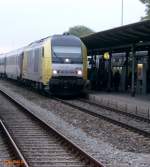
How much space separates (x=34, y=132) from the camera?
651 inches

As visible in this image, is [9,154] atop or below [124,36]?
below

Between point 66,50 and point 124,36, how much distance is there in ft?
9.64

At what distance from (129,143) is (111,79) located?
2648 centimetres

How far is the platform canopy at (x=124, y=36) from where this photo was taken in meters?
25.7

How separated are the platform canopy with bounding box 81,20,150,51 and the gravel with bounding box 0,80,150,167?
4.46 m

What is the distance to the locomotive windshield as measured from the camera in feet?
99.5

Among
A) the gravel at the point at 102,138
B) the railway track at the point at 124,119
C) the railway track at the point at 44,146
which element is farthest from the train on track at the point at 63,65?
the railway track at the point at 44,146

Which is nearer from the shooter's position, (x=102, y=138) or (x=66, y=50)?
(x=102, y=138)

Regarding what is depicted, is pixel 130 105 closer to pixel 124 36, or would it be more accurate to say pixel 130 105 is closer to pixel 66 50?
pixel 124 36

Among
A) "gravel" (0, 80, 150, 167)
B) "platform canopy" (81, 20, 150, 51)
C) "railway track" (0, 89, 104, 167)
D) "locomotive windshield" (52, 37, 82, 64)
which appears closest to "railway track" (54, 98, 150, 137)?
"gravel" (0, 80, 150, 167)

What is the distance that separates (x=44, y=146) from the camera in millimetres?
13625

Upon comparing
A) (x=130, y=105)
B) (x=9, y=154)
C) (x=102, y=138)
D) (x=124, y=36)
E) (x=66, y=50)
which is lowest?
(x=130, y=105)

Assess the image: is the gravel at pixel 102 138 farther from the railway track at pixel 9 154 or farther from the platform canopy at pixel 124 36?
the platform canopy at pixel 124 36

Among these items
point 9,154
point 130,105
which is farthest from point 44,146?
point 130,105
